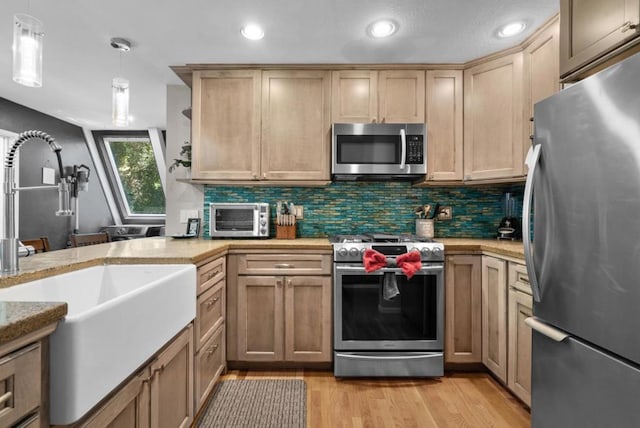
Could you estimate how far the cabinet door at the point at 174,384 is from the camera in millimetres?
1261

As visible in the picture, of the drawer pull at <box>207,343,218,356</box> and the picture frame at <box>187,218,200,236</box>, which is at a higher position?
the picture frame at <box>187,218,200,236</box>

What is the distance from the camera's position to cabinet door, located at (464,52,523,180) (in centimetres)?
238

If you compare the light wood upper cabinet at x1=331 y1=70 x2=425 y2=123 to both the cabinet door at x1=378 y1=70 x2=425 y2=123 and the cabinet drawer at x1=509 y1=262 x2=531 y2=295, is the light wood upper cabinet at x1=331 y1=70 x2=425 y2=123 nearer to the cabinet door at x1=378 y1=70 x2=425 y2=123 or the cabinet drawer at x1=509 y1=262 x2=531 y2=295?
the cabinet door at x1=378 y1=70 x2=425 y2=123

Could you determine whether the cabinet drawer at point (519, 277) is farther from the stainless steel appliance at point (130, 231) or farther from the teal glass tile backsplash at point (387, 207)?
the stainless steel appliance at point (130, 231)

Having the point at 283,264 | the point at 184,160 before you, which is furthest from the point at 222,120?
the point at 283,264

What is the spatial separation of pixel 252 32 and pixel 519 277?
2304mm

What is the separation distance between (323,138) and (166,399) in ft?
6.65

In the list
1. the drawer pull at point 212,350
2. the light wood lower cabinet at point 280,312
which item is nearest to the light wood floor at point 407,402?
the light wood lower cabinet at point 280,312

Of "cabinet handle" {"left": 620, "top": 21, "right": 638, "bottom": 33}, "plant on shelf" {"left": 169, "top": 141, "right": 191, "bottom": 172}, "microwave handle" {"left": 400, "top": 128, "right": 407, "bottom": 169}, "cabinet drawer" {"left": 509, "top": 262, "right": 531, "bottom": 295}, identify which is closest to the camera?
"cabinet handle" {"left": 620, "top": 21, "right": 638, "bottom": 33}

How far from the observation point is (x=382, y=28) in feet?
7.07

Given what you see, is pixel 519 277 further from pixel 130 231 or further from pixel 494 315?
pixel 130 231

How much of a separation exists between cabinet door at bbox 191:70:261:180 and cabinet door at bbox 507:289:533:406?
210cm

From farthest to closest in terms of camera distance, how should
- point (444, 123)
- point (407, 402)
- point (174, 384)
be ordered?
point (444, 123)
point (407, 402)
point (174, 384)

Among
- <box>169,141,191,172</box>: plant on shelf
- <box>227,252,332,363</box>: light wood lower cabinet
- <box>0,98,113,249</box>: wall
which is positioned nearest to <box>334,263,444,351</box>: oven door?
<box>227,252,332,363</box>: light wood lower cabinet
